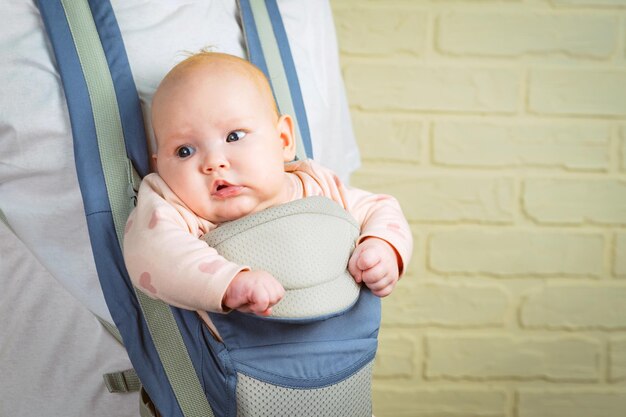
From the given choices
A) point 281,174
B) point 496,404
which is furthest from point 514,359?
point 281,174

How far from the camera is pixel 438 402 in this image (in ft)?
5.21

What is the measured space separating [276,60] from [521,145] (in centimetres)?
65

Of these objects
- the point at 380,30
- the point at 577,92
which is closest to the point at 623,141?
the point at 577,92

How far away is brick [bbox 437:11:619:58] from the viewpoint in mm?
1457

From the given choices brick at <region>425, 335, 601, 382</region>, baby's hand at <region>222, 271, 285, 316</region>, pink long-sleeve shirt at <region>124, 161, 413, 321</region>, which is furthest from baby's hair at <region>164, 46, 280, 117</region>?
brick at <region>425, 335, 601, 382</region>

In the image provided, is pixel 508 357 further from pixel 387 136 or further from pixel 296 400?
pixel 296 400

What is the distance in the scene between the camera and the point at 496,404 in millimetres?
1597

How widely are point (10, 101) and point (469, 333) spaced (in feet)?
3.34

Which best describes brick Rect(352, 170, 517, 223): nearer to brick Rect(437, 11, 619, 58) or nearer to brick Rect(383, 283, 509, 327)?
brick Rect(383, 283, 509, 327)

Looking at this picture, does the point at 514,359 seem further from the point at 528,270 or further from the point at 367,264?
the point at 367,264

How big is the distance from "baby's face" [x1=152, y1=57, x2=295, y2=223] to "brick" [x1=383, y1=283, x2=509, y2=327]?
730 millimetres

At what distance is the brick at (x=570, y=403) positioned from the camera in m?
1.59

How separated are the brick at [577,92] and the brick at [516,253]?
24cm

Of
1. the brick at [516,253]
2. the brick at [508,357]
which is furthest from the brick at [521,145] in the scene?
the brick at [508,357]
